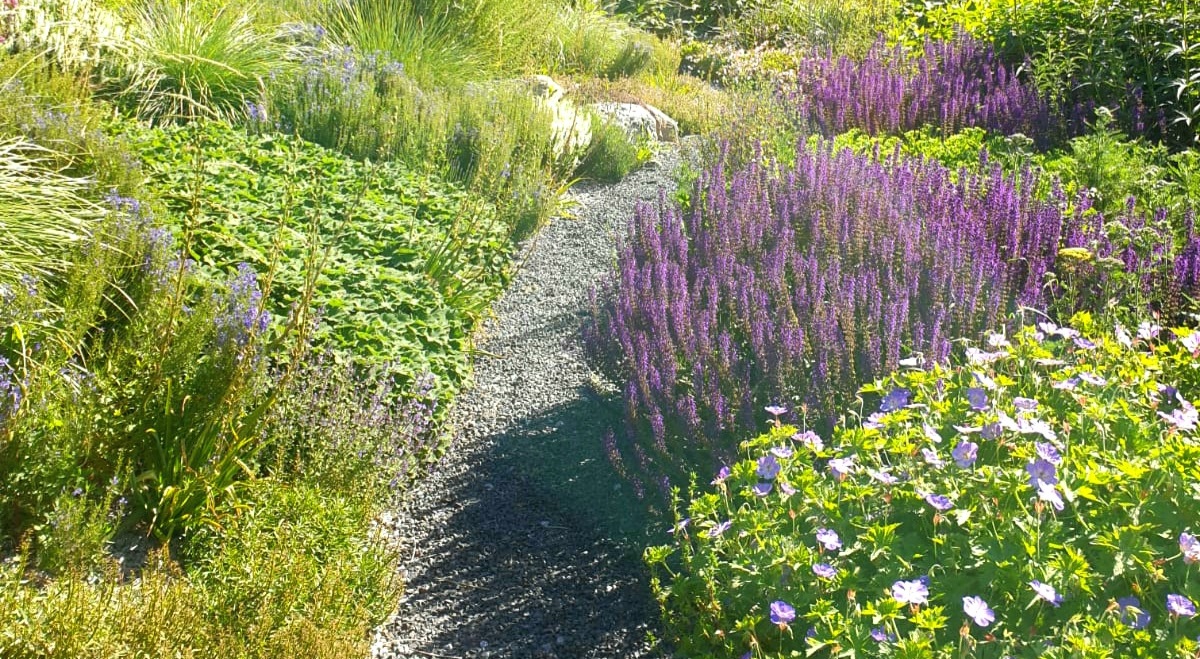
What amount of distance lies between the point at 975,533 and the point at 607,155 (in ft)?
17.9

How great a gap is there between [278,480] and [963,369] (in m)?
2.16

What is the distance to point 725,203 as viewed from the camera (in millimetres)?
4230

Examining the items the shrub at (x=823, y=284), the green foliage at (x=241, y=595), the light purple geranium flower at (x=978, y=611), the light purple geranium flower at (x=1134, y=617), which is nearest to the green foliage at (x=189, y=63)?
the shrub at (x=823, y=284)

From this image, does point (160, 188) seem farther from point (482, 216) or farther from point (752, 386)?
point (752, 386)

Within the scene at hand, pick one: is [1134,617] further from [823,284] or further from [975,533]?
[823,284]

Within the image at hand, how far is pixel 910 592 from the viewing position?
1.92 meters

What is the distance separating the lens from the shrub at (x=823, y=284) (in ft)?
10.7

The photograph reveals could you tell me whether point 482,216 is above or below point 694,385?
below

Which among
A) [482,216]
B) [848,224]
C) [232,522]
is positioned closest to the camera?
[232,522]

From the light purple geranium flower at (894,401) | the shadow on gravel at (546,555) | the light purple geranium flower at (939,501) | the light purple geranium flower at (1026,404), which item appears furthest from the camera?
the shadow on gravel at (546,555)

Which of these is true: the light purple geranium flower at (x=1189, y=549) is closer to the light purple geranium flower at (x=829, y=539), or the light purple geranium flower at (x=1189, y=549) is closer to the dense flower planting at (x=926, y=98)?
the light purple geranium flower at (x=829, y=539)

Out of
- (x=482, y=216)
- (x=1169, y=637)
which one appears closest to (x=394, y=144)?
(x=482, y=216)

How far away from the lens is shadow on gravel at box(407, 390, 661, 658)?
3031 mm

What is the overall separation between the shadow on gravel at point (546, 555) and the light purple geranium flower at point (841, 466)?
862mm
